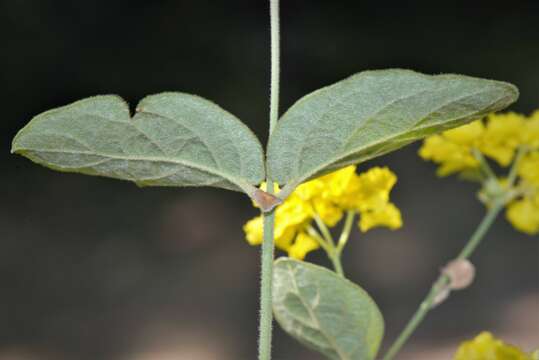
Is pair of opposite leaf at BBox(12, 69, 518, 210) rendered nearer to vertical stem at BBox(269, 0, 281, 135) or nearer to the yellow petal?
vertical stem at BBox(269, 0, 281, 135)

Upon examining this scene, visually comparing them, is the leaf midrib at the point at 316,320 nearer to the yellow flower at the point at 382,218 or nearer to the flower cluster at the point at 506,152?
the yellow flower at the point at 382,218

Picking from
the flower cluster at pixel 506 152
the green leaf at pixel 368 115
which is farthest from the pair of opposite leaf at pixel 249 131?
the flower cluster at pixel 506 152

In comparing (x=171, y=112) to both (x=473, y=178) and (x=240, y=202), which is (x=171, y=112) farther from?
(x=240, y=202)

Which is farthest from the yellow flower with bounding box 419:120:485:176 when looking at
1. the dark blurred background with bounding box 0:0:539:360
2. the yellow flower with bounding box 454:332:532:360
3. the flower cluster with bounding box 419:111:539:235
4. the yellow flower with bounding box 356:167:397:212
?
the dark blurred background with bounding box 0:0:539:360

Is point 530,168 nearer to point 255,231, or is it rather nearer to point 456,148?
point 456,148

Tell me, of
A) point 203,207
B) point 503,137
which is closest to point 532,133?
point 503,137

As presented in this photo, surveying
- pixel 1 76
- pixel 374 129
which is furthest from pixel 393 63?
pixel 374 129

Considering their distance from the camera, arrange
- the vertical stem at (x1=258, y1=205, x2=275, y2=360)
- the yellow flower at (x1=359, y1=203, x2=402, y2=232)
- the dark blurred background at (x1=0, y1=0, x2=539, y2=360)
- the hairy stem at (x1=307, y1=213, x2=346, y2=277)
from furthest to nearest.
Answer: the dark blurred background at (x1=0, y1=0, x2=539, y2=360) → the yellow flower at (x1=359, y1=203, x2=402, y2=232) → the hairy stem at (x1=307, y1=213, x2=346, y2=277) → the vertical stem at (x1=258, y1=205, x2=275, y2=360)
